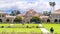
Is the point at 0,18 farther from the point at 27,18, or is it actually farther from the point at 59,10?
the point at 59,10

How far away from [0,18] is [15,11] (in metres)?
11.5

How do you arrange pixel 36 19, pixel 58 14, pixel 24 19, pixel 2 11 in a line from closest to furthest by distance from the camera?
pixel 36 19, pixel 24 19, pixel 58 14, pixel 2 11

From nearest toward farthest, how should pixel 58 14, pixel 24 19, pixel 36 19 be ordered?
pixel 36 19, pixel 24 19, pixel 58 14

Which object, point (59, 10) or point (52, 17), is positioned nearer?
point (52, 17)

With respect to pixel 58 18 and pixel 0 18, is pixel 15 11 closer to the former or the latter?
pixel 0 18

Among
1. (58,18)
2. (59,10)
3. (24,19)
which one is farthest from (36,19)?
(59,10)

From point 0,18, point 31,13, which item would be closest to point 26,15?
point 31,13

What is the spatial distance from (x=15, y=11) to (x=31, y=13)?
10.3 m

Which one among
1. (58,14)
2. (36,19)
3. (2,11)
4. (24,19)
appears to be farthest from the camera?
(2,11)

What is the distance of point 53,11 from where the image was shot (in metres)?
82.0

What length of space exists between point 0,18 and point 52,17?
17.5m

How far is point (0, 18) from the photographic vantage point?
78125mm

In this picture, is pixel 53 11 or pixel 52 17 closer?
pixel 52 17

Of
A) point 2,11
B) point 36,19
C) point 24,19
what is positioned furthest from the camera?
point 2,11
